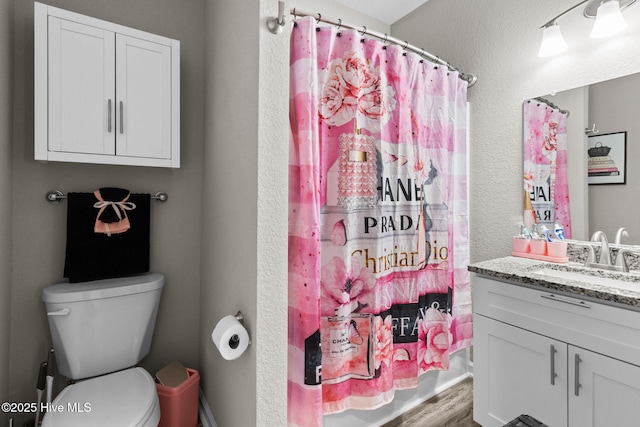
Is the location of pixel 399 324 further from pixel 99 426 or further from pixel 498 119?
pixel 498 119

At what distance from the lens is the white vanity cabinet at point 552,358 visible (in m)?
1.12

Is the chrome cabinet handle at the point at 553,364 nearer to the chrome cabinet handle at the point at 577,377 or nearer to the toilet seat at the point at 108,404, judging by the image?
the chrome cabinet handle at the point at 577,377

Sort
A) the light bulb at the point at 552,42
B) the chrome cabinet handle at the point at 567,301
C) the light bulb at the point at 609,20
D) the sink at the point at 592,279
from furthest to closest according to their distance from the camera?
the light bulb at the point at 552,42, the light bulb at the point at 609,20, the sink at the point at 592,279, the chrome cabinet handle at the point at 567,301

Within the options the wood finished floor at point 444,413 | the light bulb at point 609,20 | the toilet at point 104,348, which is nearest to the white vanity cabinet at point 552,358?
the wood finished floor at point 444,413

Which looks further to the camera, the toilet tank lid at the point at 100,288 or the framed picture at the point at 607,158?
the framed picture at the point at 607,158

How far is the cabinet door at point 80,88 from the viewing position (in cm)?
135

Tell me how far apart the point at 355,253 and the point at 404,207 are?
43 centimetres

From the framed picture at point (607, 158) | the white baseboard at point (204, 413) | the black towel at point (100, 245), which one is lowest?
the white baseboard at point (204, 413)

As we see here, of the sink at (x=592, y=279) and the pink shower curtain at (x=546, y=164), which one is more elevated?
the pink shower curtain at (x=546, y=164)

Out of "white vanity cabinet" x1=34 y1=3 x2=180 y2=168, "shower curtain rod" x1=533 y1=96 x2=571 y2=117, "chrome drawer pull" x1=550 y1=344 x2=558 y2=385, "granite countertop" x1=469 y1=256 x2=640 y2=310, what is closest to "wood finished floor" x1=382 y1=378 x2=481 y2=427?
"chrome drawer pull" x1=550 y1=344 x2=558 y2=385

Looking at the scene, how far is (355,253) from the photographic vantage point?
1528 millimetres

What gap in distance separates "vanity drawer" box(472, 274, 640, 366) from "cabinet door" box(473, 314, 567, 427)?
50 millimetres

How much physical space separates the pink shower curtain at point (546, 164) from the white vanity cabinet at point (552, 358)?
716 millimetres

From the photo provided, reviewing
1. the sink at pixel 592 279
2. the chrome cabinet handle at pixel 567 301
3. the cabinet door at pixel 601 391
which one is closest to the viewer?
the cabinet door at pixel 601 391
